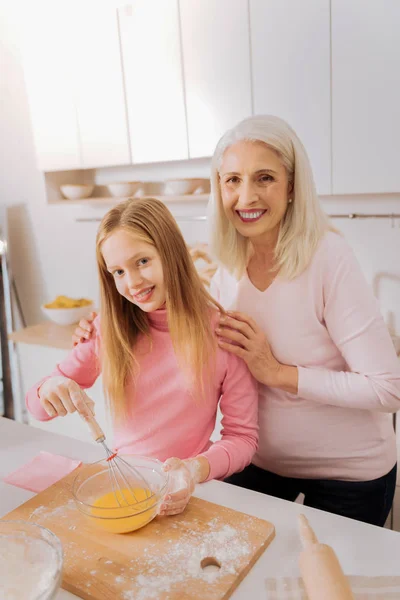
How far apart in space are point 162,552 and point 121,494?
0.48 ft

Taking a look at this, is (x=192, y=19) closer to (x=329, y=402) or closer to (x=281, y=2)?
(x=281, y=2)

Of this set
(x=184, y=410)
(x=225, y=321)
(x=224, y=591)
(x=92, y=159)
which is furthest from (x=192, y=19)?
(x=224, y=591)

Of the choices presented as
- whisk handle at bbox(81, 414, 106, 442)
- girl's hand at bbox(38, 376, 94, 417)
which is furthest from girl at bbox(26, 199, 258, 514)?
whisk handle at bbox(81, 414, 106, 442)

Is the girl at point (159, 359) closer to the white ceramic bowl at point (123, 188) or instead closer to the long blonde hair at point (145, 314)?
the long blonde hair at point (145, 314)

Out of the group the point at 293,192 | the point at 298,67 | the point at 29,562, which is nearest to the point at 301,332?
the point at 293,192

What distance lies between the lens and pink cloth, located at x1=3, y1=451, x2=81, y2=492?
1.03 m

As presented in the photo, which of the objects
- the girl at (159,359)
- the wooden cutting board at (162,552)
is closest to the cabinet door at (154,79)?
the girl at (159,359)

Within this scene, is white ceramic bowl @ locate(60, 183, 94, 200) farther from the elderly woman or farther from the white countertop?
the white countertop

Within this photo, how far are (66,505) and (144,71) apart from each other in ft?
5.96

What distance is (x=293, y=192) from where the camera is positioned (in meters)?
1.13

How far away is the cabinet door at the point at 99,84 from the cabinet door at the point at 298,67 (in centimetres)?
66

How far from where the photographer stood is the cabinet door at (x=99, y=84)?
88.4 inches

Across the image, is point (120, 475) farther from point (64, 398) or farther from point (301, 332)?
point (301, 332)

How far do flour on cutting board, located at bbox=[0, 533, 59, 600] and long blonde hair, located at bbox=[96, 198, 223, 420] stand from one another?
0.44 metres
